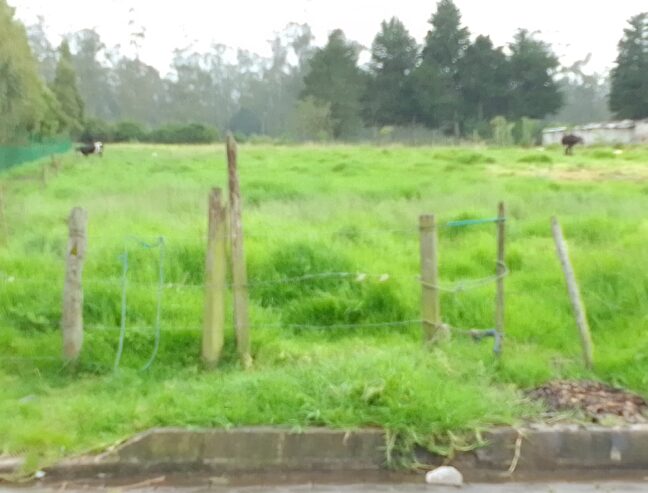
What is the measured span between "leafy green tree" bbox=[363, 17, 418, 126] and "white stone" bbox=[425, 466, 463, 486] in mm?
50549

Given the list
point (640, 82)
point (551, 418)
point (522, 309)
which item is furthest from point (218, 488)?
point (640, 82)

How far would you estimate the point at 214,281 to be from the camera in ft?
18.6

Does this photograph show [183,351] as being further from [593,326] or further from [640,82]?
[640,82]

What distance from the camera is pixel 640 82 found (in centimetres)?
4956

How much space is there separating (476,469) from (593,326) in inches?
99.5

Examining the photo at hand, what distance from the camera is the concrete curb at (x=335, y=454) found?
15.2ft

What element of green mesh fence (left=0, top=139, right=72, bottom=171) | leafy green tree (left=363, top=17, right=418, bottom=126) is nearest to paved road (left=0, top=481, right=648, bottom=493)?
green mesh fence (left=0, top=139, right=72, bottom=171)

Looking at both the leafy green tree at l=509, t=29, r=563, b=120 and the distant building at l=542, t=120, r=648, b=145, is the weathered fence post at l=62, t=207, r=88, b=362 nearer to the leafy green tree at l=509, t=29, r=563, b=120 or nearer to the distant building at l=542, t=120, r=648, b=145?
the distant building at l=542, t=120, r=648, b=145

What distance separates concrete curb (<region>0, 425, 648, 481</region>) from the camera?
4645mm

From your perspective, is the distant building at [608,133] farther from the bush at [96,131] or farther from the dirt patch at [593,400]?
the dirt patch at [593,400]

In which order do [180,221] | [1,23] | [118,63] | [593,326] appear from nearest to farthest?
[593,326] → [180,221] → [1,23] → [118,63]

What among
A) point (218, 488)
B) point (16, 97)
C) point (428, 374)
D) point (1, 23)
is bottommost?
point (218, 488)

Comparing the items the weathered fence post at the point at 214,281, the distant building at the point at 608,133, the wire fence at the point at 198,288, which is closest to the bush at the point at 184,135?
the distant building at the point at 608,133

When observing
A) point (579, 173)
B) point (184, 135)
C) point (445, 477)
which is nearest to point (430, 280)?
point (445, 477)
